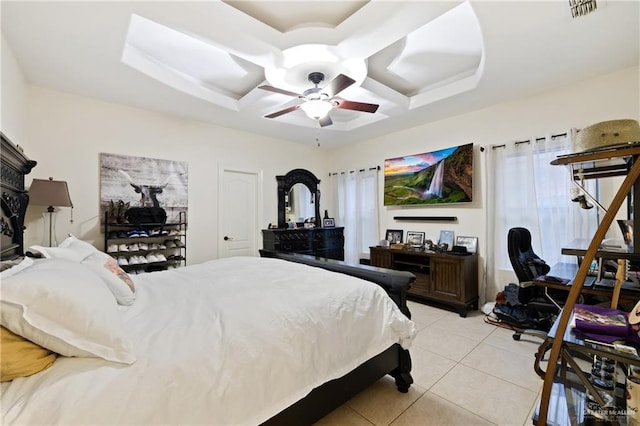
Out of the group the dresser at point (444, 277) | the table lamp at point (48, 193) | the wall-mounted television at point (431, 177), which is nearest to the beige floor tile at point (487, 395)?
the dresser at point (444, 277)

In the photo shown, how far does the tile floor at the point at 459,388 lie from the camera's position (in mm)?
1711

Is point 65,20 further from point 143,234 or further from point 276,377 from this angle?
point 276,377

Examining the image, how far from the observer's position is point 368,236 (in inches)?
200

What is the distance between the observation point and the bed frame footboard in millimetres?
1383

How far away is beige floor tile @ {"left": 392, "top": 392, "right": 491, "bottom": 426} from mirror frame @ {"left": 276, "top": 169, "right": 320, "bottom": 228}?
3.63m

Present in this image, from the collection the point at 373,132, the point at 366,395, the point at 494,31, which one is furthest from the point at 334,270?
the point at 373,132

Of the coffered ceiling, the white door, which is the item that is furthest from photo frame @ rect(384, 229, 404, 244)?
the white door

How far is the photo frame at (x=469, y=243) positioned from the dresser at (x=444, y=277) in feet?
0.31

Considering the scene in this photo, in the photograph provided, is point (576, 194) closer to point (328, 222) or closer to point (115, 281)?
point (115, 281)

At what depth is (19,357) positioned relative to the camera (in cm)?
88

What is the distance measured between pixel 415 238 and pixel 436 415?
9.38ft

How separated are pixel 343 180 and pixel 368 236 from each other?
1248 millimetres

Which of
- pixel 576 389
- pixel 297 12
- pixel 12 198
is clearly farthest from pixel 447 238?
pixel 12 198

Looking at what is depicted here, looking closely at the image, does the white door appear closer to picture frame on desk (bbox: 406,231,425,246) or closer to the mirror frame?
the mirror frame
